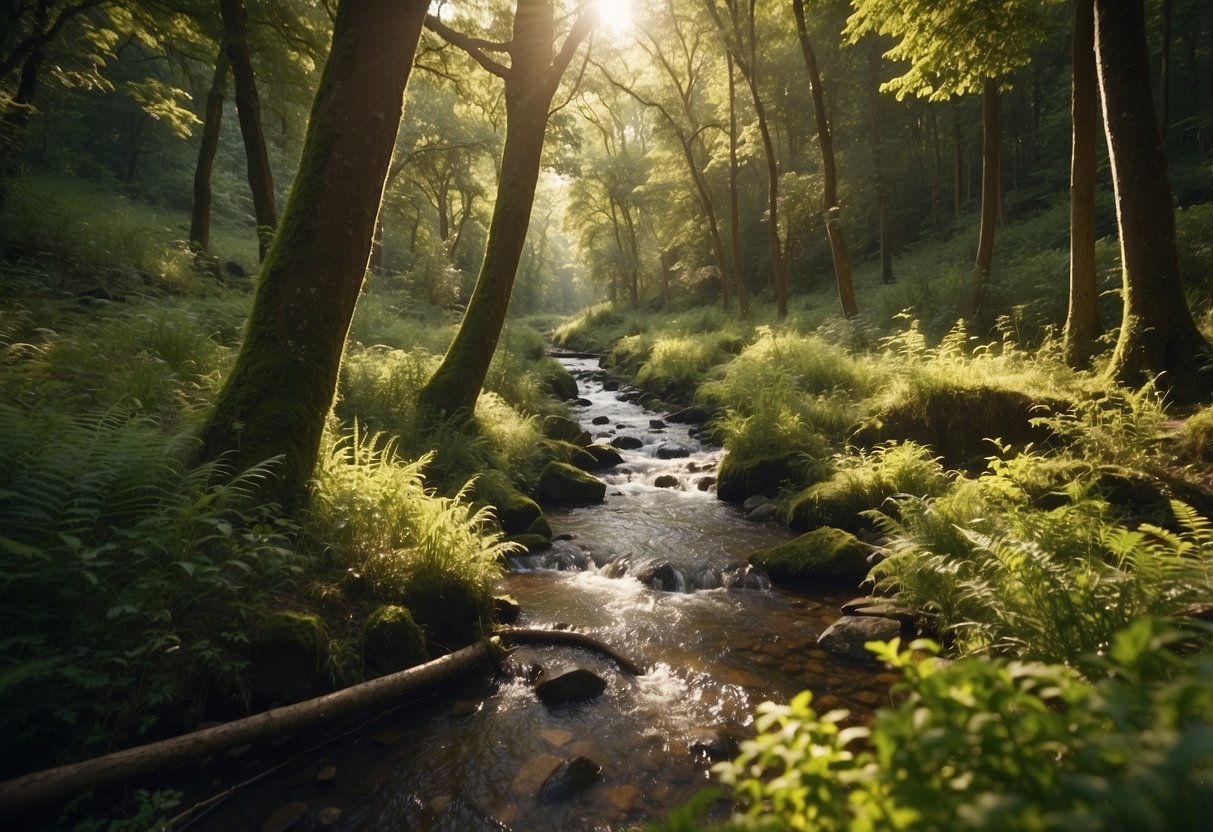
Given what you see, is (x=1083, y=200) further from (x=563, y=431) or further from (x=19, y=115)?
(x=19, y=115)

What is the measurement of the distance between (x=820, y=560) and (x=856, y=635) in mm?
1443

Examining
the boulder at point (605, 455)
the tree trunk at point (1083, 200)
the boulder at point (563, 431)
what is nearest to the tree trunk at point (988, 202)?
the tree trunk at point (1083, 200)

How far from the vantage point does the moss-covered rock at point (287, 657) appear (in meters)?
3.30

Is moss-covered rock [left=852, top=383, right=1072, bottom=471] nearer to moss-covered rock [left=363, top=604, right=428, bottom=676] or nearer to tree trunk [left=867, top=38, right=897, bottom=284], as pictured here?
moss-covered rock [left=363, top=604, right=428, bottom=676]

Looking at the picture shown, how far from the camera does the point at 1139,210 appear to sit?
6.96 meters

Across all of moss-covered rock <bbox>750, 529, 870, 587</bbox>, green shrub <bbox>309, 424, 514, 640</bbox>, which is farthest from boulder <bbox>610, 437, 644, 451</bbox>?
green shrub <bbox>309, 424, 514, 640</bbox>

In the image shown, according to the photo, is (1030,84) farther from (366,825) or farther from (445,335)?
(366,825)

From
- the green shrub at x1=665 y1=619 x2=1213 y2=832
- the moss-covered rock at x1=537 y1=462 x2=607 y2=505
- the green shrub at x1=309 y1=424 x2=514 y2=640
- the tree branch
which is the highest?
the tree branch

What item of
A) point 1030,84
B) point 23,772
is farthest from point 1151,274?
point 1030,84

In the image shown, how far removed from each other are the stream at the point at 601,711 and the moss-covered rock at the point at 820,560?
258mm

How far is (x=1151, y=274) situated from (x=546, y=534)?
8.21 metres

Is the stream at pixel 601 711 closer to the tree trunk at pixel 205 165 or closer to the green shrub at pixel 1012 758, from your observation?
the green shrub at pixel 1012 758

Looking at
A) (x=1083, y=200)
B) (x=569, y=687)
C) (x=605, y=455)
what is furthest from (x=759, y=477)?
(x=1083, y=200)

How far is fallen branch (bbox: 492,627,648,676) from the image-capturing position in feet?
14.9
